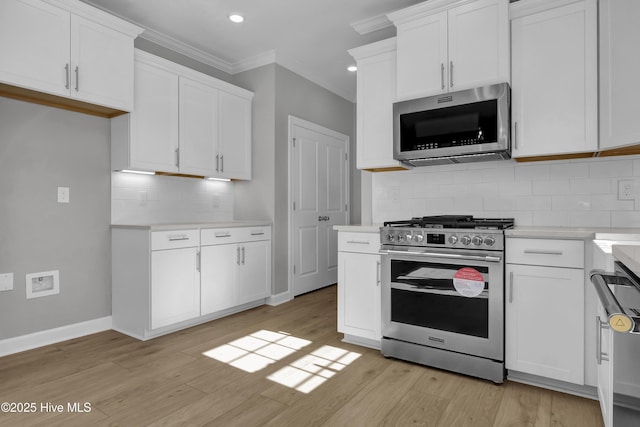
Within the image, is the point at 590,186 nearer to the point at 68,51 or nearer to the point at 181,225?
the point at 181,225

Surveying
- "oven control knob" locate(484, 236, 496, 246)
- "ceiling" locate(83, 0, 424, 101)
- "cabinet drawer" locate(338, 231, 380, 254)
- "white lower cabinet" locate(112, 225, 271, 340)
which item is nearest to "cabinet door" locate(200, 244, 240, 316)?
"white lower cabinet" locate(112, 225, 271, 340)

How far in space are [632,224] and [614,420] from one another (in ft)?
5.39

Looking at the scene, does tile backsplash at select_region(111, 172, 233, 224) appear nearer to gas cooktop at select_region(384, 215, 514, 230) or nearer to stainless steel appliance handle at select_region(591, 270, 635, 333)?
gas cooktop at select_region(384, 215, 514, 230)

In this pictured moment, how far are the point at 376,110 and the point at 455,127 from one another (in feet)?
2.33

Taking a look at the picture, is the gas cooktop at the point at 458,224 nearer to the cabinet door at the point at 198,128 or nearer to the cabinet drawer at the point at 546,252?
the cabinet drawer at the point at 546,252

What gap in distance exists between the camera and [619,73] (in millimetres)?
2012

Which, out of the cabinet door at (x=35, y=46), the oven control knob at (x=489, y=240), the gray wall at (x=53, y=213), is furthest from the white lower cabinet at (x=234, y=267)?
the oven control knob at (x=489, y=240)

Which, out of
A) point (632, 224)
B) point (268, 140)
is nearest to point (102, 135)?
point (268, 140)

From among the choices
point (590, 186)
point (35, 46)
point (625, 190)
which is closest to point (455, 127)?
point (590, 186)

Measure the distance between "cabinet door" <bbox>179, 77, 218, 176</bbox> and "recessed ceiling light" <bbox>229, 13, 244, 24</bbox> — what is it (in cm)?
68

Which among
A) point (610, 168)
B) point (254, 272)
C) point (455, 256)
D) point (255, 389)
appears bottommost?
point (255, 389)

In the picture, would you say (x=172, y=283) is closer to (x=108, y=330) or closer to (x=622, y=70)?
(x=108, y=330)

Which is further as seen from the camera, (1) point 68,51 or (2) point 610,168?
(1) point 68,51

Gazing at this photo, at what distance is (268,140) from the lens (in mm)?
4027
